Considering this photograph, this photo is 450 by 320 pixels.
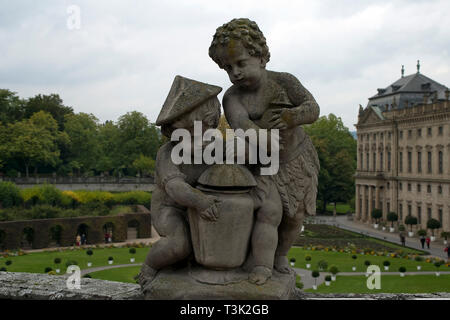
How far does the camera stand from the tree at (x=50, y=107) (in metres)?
64.5

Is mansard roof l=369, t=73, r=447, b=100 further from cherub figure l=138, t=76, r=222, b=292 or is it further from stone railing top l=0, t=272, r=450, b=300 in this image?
cherub figure l=138, t=76, r=222, b=292

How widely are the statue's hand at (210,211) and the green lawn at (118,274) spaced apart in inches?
724

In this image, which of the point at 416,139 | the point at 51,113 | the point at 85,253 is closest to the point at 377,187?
the point at 416,139

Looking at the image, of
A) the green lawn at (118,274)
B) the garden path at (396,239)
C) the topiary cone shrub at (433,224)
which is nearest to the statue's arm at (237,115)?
the green lawn at (118,274)

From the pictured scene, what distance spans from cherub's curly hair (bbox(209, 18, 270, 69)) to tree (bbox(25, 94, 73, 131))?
6375 cm

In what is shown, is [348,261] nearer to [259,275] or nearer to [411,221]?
[411,221]

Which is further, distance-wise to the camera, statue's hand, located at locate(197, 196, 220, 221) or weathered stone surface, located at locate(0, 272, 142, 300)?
weathered stone surface, located at locate(0, 272, 142, 300)

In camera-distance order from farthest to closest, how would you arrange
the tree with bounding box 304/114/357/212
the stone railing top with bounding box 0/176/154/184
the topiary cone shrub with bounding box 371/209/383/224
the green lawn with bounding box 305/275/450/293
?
the tree with bounding box 304/114/357/212 → the topiary cone shrub with bounding box 371/209/383/224 → the stone railing top with bounding box 0/176/154/184 → the green lawn with bounding box 305/275/450/293

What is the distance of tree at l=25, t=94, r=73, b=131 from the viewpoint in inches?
2539

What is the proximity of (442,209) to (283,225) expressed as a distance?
4371cm

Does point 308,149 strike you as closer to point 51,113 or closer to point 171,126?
point 171,126

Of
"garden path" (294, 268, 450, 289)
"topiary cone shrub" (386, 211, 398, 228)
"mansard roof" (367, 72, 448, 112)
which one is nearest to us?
"garden path" (294, 268, 450, 289)

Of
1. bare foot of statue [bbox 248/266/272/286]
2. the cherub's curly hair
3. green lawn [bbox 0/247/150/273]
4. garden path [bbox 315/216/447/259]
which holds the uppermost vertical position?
the cherub's curly hair

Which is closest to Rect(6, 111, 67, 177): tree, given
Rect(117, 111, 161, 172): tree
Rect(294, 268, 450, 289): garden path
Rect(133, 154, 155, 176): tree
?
Rect(117, 111, 161, 172): tree
